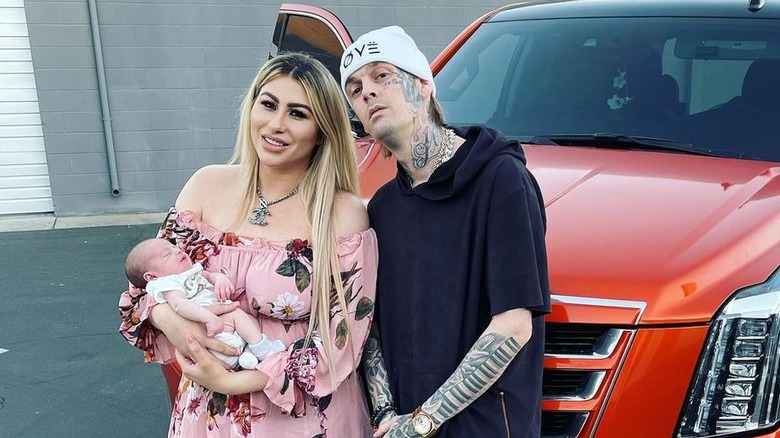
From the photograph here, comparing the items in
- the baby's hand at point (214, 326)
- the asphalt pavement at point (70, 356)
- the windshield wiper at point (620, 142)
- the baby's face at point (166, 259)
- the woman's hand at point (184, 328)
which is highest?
the windshield wiper at point (620, 142)

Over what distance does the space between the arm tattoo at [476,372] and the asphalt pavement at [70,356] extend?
7.89 feet

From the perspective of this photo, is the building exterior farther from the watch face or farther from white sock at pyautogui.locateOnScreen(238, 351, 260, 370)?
the watch face

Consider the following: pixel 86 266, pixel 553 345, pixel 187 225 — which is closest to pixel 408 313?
pixel 553 345

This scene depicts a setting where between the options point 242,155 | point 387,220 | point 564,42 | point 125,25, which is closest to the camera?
point 387,220

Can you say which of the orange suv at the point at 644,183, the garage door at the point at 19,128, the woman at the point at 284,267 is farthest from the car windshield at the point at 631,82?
the garage door at the point at 19,128

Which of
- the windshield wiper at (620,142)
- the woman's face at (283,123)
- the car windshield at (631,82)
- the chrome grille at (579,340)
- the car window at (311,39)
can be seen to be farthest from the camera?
the car window at (311,39)

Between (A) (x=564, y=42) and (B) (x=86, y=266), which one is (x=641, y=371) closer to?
(A) (x=564, y=42)

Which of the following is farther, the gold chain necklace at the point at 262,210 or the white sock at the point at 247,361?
the gold chain necklace at the point at 262,210

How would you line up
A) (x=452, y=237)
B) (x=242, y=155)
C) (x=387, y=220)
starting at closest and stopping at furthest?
1. (x=452, y=237)
2. (x=387, y=220)
3. (x=242, y=155)

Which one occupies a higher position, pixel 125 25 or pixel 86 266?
pixel 125 25

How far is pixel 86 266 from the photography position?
20.6ft

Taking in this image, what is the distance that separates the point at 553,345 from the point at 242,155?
3.43ft

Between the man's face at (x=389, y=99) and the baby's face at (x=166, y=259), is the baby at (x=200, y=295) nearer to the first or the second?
the baby's face at (x=166, y=259)

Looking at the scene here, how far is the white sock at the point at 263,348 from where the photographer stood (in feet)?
5.97
